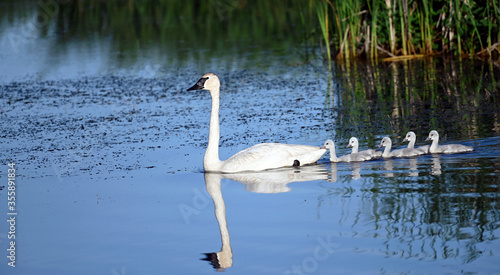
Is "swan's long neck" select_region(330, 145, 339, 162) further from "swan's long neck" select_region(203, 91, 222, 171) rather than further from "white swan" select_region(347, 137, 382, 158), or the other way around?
"swan's long neck" select_region(203, 91, 222, 171)

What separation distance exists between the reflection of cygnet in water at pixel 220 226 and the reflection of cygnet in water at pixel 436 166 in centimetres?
281

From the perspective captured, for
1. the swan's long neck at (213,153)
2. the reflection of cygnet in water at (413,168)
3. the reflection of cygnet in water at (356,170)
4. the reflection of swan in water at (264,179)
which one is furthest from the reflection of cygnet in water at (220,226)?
the reflection of cygnet in water at (413,168)

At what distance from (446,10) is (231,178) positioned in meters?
10.8

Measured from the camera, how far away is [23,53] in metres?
25.8

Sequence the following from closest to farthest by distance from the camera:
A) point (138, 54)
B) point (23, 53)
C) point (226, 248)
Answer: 1. point (226, 248)
2. point (138, 54)
3. point (23, 53)

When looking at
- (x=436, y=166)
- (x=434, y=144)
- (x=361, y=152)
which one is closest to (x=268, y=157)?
(x=361, y=152)

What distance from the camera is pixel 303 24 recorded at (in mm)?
26531

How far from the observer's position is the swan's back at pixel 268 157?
420 inches

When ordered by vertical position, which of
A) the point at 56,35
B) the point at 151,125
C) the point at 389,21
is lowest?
the point at 151,125

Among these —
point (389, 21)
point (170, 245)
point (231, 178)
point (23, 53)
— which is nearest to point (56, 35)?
point (23, 53)

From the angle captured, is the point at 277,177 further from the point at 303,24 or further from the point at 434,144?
the point at 303,24

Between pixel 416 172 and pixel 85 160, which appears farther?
pixel 85 160

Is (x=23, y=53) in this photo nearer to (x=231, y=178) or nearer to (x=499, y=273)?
(x=231, y=178)

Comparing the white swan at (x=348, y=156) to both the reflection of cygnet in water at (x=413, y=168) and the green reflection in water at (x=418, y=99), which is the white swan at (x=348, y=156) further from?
the green reflection in water at (x=418, y=99)
